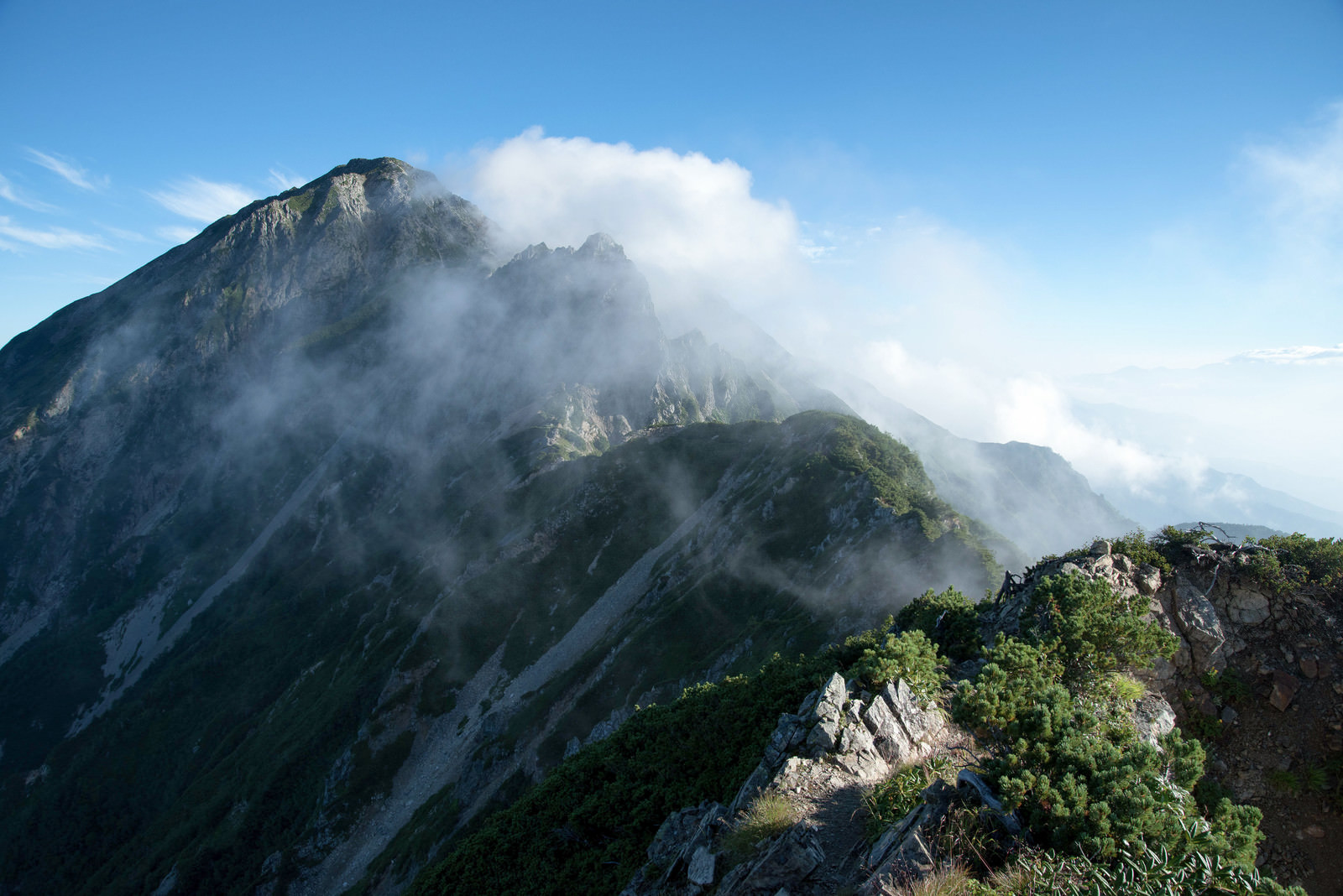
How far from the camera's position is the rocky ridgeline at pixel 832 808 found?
1191 centimetres

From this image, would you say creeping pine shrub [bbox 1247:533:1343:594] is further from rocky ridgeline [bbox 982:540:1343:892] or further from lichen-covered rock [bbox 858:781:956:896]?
lichen-covered rock [bbox 858:781:956:896]

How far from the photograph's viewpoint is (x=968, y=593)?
5709cm

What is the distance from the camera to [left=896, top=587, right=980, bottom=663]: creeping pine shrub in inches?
890

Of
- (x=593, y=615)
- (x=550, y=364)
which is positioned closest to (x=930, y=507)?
(x=593, y=615)

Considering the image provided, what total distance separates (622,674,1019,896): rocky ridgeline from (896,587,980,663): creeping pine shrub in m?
4.80

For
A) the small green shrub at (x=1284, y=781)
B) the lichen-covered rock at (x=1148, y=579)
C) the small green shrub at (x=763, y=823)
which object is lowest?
the small green shrub at (x=1284, y=781)

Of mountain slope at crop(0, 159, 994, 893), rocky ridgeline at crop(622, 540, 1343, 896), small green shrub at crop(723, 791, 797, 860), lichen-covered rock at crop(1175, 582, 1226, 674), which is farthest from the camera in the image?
mountain slope at crop(0, 159, 994, 893)

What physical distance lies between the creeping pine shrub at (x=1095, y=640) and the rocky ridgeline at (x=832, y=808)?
13.6 feet

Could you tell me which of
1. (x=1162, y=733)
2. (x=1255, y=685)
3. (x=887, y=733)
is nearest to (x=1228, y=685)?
(x=1255, y=685)

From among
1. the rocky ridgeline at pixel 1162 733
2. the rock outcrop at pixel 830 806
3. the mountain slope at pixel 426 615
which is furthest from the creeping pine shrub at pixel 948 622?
the mountain slope at pixel 426 615

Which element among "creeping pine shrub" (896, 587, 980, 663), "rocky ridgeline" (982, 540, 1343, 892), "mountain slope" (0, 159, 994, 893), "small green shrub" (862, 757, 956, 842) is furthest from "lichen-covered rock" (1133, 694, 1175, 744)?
"mountain slope" (0, 159, 994, 893)

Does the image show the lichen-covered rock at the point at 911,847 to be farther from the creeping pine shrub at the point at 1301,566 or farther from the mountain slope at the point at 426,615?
the mountain slope at the point at 426,615

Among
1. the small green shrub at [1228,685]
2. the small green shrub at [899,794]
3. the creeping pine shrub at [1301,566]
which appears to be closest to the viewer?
the small green shrub at [899,794]

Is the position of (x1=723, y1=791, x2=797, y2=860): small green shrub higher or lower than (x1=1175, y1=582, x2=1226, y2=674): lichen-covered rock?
lower
